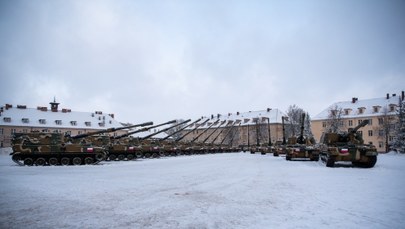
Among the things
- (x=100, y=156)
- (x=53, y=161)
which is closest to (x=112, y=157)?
(x=100, y=156)

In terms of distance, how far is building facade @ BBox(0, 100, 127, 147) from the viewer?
63938 millimetres

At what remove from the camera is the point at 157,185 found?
10398mm

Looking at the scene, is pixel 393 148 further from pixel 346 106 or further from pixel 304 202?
pixel 304 202

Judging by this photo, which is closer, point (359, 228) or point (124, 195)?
point (359, 228)

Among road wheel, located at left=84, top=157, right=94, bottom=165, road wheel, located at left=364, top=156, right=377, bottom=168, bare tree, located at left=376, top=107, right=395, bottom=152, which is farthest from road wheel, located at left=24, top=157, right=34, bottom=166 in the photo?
bare tree, located at left=376, top=107, right=395, bottom=152

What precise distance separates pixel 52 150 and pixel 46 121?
5250 cm

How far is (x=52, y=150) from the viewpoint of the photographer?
21781 mm

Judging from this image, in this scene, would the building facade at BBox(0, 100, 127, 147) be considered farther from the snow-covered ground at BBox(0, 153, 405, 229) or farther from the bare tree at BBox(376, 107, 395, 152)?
the snow-covered ground at BBox(0, 153, 405, 229)

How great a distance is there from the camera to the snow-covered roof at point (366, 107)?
209 feet

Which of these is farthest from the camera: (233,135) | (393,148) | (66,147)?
(233,135)

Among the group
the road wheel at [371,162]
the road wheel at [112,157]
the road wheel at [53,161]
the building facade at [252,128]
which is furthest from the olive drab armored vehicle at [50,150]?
the building facade at [252,128]

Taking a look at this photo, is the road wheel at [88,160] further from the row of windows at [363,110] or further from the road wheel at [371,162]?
the row of windows at [363,110]

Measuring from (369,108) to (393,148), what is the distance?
27.7 metres

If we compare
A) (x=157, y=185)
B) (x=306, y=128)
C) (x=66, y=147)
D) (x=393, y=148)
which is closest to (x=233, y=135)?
(x=306, y=128)
